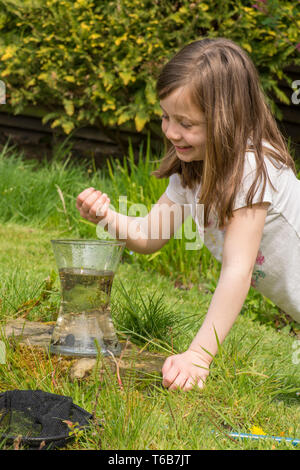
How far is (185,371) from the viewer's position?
1792 mm

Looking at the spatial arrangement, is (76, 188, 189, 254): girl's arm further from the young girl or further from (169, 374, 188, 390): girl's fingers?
(169, 374, 188, 390): girl's fingers

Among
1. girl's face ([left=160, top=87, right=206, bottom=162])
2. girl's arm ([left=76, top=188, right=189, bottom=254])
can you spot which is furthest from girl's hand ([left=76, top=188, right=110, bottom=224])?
girl's face ([left=160, top=87, right=206, bottom=162])

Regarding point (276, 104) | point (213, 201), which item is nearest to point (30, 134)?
point (276, 104)

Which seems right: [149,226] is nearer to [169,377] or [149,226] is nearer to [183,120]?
[183,120]

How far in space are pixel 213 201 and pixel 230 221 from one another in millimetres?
93

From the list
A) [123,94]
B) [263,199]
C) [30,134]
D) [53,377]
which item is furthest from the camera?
[30,134]

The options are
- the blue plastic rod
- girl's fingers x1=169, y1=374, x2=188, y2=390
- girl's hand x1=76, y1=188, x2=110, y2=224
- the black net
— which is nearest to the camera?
the black net

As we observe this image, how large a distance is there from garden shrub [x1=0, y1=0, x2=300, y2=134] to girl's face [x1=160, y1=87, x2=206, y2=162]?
2.92 m

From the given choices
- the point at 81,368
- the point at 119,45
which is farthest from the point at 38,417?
the point at 119,45

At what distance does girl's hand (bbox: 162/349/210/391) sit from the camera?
1.77 meters

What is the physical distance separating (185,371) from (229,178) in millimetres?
615

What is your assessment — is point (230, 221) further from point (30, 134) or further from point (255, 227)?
point (30, 134)

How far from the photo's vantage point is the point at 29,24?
5527mm

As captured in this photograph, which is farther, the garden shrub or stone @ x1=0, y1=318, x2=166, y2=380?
the garden shrub
